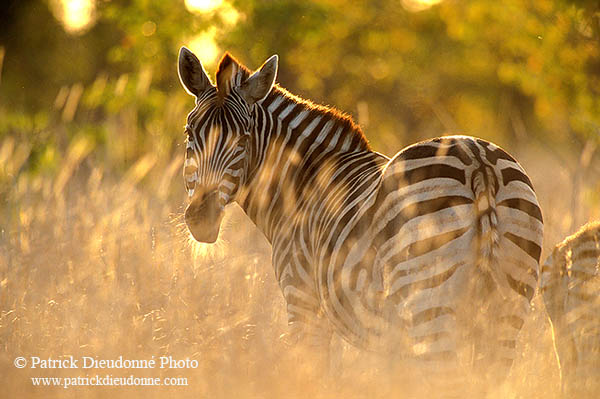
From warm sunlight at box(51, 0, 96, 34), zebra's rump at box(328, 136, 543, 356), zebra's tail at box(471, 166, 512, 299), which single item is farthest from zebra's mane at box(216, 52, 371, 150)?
warm sunlight at box(51, 0, 96, 34)

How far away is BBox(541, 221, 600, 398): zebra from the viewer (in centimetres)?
507

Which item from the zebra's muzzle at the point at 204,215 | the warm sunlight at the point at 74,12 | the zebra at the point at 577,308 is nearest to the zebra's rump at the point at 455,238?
the zebra at the point at 577,308

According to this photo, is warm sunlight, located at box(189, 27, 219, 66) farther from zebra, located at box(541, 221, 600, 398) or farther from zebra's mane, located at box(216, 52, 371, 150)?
zebra, located at box(541, 221, 600, 398)

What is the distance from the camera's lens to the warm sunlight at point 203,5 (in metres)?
18.9

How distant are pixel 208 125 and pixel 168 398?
1.78 metres

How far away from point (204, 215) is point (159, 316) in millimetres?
1202

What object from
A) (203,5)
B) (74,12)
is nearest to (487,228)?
(203,5)

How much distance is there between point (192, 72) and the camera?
588 centimetres

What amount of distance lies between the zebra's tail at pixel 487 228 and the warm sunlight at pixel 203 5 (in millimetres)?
15493

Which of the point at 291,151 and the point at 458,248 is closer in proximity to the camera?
the point at 458,248

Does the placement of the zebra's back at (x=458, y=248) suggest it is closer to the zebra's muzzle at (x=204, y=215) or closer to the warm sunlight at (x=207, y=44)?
the zebra's muzzle at (x=204, y=215)

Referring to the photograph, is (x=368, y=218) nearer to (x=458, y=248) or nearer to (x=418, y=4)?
(x=458, y=248)

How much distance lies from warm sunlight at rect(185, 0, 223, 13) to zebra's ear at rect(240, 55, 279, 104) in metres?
13.6

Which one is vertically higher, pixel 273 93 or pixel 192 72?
pixel 192 72
